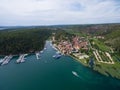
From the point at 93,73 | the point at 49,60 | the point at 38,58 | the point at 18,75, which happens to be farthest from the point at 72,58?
the point at 18,75

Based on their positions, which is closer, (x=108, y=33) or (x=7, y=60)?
(x=7, y=60)

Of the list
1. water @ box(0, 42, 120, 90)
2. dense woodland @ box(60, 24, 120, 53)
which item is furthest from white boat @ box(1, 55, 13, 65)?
dense woodland @ box(60, 24, 120, 53)

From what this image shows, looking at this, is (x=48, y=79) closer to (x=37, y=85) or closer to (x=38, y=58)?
(x=37, y=85)

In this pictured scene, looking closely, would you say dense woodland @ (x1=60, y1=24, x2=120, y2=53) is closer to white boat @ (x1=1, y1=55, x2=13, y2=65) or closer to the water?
the water

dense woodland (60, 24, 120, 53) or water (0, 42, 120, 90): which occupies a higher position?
water (0, 42, 120, 90)

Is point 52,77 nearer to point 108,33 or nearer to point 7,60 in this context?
point 7,60

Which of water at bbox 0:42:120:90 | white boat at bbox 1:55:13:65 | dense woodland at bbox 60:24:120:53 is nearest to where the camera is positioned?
water at bbox 0:42:120:90

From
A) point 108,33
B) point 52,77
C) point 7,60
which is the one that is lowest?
point 108,33

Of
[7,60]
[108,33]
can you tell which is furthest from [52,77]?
[108,33]
